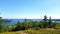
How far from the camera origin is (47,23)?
50.6 m

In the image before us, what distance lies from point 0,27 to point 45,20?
66.4 feet

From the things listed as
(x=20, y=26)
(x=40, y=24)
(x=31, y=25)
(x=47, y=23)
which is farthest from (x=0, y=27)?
(x=47, y=23)

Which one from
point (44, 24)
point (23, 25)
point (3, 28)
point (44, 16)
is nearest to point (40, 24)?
point (44, 24)

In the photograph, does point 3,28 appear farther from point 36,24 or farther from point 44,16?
point 44,16

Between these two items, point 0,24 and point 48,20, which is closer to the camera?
point 0,24

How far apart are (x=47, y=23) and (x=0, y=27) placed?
21254 millimetres

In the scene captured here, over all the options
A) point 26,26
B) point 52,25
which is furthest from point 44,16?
point 26,26

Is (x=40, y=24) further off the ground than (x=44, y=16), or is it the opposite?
(x=44, y=16)

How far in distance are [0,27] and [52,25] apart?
2322 centimetres

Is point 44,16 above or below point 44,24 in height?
above

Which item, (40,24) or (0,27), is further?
(40,24)

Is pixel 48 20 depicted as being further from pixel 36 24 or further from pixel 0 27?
pixel 0 27

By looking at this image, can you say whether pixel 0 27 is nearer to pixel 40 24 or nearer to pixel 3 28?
pixel 3 28

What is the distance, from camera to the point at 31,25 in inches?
2064
